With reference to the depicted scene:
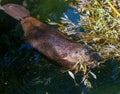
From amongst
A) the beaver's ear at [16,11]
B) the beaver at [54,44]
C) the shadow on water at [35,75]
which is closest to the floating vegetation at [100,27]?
the beaver at [54,44]

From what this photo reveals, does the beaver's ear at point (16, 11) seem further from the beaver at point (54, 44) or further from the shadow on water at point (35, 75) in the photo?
the shadow on water at point (35, 75)

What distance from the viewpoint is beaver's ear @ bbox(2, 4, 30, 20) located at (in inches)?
189

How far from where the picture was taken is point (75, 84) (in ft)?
12.7

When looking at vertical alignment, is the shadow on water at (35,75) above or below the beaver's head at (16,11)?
below

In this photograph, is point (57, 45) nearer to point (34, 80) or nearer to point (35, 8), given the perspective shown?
point (34, 80)

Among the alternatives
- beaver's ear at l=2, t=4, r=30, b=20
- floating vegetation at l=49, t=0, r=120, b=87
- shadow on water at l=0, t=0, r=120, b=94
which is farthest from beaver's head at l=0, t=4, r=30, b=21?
floating vegetation at l=49, t=0, r=120, b=87

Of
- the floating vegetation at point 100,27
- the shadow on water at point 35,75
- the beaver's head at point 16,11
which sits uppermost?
the floating vegetation at point 100,27

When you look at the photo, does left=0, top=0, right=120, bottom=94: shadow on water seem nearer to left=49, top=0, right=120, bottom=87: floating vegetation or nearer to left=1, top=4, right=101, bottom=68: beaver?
left=1, top=4, right=101, bottom=68: beaver

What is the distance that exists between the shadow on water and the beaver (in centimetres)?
10

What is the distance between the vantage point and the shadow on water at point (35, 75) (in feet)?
12.7

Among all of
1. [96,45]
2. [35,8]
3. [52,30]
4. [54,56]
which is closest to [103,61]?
[96,45]

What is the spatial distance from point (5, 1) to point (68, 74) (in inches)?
75.8

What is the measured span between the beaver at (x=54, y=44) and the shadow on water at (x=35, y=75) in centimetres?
10

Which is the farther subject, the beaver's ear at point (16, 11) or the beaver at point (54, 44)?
the beaver's ear at point (16, 11)
